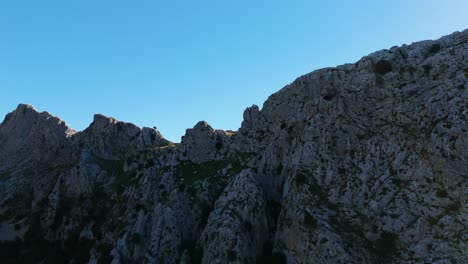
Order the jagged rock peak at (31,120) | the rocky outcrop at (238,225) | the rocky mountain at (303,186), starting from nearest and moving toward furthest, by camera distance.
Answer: the rocky mountain at (303,186) < the rocky outcrop at (238,225) < the jagged rock peak at (31,120)

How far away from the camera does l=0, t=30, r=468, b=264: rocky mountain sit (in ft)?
177

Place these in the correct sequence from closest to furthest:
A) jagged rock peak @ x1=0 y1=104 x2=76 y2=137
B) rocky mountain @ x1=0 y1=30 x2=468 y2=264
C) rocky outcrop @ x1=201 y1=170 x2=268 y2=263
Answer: rocky mountain @ x1=0 y1=30 x2=468 y2=264 → rocky outcrop @ x1=201 y1=170 x2=268 y2=263 → jagged rock peak @ x1=0 y1=104 x2=76 y2=137

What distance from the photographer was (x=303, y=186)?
64.9 metres

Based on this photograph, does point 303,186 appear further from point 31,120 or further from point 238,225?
point 31,120

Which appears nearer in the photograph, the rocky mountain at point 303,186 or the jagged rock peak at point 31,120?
the rocky mountain at point 303,186

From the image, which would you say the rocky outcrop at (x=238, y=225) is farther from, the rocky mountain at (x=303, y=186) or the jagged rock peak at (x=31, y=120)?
the jagged rock peak at (x=31, y=120)

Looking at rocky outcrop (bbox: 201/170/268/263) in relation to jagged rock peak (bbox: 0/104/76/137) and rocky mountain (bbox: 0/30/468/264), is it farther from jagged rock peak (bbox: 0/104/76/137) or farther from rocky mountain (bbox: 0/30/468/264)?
jagged rock peak (bbox: 0/104/76/137)

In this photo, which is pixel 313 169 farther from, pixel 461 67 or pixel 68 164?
pixel 68 164

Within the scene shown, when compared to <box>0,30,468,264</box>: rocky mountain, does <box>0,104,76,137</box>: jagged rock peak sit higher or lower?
higher

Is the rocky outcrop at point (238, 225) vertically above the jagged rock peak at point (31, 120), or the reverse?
the jagged rock peak at point (31, 120)

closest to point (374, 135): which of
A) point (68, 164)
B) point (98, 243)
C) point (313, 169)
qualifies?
point (313, 169)

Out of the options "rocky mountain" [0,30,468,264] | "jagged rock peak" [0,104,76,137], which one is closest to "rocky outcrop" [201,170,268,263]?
"rocky mountain" [0,30,468,264]

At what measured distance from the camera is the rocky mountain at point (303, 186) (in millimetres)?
53875

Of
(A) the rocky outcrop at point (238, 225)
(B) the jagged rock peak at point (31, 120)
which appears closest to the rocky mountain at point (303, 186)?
(A) the rocky outcrop at point (238, 225)
